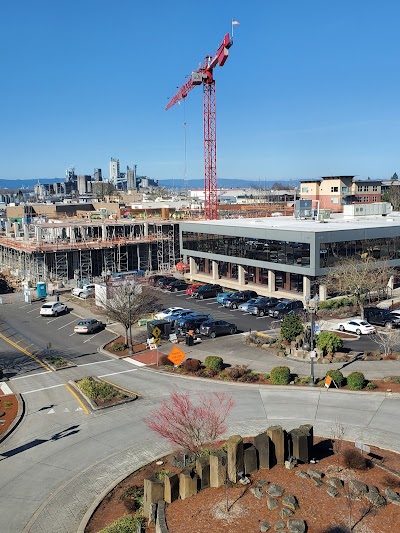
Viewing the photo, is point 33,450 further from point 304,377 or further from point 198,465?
point 304,377

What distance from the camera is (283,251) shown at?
49219 mm

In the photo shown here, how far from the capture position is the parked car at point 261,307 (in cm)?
4297

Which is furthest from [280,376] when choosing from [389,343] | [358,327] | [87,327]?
[87,327]

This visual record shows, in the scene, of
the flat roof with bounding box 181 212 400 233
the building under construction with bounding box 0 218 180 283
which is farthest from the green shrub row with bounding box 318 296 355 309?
the building under construction with bounding box 0 218 180 283

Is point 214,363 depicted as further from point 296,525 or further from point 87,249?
point 87,249

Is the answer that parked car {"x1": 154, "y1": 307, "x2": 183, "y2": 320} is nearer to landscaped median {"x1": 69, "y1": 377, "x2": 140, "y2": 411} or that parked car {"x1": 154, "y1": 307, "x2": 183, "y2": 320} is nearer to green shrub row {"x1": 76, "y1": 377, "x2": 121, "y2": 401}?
landscaped median {"x1": 69, "y1": 377, "x2": 140, "y2": 411}

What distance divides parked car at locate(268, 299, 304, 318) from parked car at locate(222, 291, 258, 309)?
4040 millimetres

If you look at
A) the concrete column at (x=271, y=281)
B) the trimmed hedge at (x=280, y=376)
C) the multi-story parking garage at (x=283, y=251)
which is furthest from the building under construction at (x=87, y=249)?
the trimmed hedge at (x=280, y=376)

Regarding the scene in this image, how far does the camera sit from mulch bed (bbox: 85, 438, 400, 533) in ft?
44.2

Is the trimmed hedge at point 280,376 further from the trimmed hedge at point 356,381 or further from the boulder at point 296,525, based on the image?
the boulder at point 296,525

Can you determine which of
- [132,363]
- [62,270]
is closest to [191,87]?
[62,270]

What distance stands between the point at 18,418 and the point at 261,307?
24.1 metres

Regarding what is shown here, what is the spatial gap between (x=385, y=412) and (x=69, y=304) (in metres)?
33.6

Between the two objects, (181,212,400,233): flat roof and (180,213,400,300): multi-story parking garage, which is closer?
(180,213,400,300): multi-story parking garage
